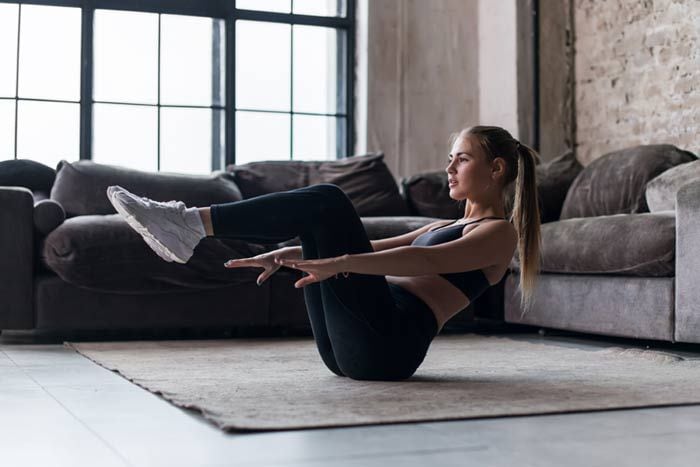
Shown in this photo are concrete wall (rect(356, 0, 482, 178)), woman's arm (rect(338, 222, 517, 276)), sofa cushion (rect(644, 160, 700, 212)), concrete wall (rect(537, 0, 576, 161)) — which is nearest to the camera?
woman's arm (rect(338, 222, 517, 276))

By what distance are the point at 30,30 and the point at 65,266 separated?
8.30ft

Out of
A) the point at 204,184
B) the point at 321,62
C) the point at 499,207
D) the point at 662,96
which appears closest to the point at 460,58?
the point at 321,62

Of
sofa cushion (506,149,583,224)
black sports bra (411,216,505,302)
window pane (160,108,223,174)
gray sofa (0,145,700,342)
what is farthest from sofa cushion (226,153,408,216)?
black sports bra (411,216,505,302)

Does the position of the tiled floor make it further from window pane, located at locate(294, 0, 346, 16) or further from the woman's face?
window pane, located at locate(294, 0, 346, 16)

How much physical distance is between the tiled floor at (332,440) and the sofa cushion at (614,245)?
1.46 metres

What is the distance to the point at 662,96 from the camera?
558 cm

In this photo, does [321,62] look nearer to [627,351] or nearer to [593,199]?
[593,199]

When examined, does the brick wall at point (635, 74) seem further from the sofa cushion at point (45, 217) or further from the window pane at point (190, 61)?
the sofa cushion at point (45, 217)

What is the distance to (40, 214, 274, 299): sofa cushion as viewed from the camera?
4070 mm

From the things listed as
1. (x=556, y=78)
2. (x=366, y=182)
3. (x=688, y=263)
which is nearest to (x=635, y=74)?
(x=556, y=78)

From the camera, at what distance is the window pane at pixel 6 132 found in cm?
592

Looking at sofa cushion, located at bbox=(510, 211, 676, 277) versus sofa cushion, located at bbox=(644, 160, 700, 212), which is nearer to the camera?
sofa cushion, located at bbox=(510, 211, 676, 277)

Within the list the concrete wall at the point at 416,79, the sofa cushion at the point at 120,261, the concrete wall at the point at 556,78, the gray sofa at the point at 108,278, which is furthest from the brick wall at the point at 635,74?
the sofa cushion at the point at 120,261

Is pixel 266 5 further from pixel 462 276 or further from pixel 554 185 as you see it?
pixel 462 276
